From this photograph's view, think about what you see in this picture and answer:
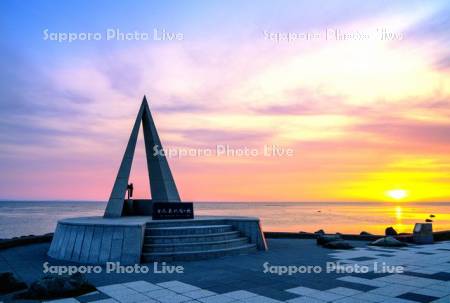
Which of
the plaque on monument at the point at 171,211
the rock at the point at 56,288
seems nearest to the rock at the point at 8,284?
the rock at the point at 56,288

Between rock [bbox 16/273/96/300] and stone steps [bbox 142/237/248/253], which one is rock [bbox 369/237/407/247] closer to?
stone steps [bbox 142/237/248/253]

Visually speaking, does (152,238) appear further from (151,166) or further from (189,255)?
(151,166)

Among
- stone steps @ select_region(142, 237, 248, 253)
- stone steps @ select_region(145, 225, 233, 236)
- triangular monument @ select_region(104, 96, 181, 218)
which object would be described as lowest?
stone steps @ select_region(142, 237, 248, 253)

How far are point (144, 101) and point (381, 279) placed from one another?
58.8ft

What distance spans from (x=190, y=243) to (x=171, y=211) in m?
3.36

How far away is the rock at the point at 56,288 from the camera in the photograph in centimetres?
947

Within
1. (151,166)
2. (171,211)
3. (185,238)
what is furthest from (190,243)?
(151,166)

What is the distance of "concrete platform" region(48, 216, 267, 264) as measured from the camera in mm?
14633

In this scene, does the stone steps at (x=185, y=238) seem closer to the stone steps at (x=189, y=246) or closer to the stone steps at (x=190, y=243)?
the stone steps at (x=190, y=243)

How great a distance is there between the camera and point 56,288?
377 inches

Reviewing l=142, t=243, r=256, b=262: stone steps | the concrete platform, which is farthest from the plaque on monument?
l=142, t=243, r=256, b=262: stone steps

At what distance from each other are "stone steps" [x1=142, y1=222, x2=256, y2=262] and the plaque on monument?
138 cm

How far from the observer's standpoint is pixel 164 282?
36.8 feet

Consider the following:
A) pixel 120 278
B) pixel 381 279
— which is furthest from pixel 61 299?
pixel 381 279
